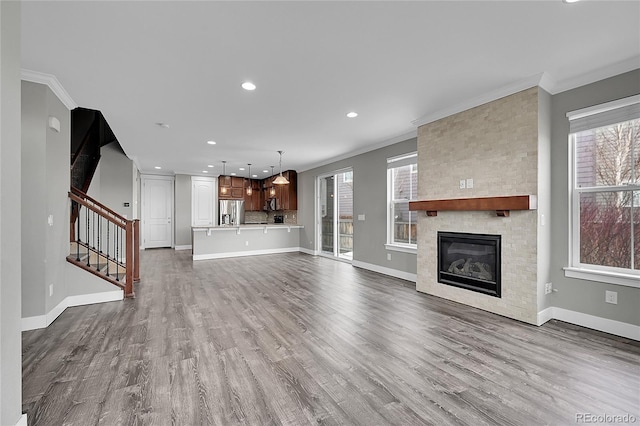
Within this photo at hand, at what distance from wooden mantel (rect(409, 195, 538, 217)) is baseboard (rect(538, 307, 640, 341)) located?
1170 mm

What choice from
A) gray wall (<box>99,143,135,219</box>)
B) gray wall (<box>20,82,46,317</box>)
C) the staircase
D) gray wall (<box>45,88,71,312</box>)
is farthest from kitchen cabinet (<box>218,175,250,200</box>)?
gray wall (<box>20,82,46,317</box>)

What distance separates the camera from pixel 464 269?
3.78m

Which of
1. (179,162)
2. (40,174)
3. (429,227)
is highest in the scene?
(179,162)

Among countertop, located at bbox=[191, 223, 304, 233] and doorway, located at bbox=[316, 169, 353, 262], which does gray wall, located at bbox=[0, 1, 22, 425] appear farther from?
countertop, located at bbox=[191, 223, 304, 233]

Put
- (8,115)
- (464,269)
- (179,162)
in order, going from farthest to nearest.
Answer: (179,162) < (464,269) < (8,115)

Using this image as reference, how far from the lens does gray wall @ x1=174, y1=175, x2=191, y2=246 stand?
30.4 ft

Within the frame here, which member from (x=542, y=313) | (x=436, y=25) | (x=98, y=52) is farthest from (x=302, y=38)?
(x=542, y=313)

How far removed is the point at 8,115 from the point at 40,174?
2.03 m

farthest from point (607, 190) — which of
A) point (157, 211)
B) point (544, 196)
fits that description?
point (157, 211)

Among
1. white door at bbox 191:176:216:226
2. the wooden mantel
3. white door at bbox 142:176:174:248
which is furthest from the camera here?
white door at bbox 191:176:216:226

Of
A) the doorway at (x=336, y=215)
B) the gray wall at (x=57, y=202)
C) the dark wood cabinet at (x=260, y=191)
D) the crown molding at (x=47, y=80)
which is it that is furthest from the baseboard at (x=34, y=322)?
the dark wood cabinet at (x=260, y=191)

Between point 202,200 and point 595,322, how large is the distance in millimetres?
9786

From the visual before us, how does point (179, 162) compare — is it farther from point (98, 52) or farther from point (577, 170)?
point (577, 170)

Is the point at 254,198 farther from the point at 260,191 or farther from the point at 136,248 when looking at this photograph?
the point at 136,248
